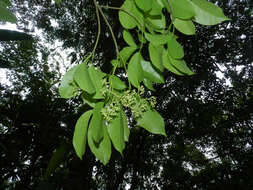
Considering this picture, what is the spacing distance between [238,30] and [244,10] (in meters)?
0.60

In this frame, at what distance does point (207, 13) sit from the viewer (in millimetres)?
650

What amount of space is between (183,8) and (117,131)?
49 cm

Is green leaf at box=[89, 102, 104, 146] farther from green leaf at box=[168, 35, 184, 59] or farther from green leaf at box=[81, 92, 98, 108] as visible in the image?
green leaf at box=[168, 35, 184, 59]

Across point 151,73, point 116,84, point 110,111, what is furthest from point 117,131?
point 151,73

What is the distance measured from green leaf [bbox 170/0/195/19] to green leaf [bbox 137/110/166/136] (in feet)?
1.28

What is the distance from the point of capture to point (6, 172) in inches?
278

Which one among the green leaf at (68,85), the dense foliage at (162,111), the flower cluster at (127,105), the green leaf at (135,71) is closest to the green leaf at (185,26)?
the green leaf at (135,71)

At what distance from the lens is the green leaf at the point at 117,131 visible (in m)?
0.73

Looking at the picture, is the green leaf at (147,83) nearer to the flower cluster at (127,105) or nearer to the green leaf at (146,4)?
the flower cluster at (127,105)

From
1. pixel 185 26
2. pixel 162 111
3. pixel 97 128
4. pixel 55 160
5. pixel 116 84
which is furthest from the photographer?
pixel 162 111

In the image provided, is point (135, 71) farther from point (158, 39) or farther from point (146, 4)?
point (146, 4)

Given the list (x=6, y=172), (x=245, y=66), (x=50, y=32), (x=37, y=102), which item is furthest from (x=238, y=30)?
(x=6, y=172)

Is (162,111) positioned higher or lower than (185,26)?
lower

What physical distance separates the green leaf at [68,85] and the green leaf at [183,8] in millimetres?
410
